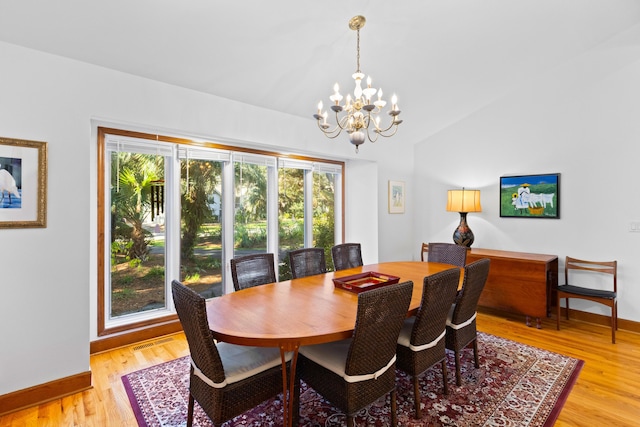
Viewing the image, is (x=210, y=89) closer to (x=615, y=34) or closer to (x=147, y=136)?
(x=147, y=136)

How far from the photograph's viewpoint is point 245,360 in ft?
5.97

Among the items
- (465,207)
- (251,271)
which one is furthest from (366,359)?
(465,207)

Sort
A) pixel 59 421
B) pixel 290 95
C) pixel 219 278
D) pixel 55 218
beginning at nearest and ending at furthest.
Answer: pixel 59 421, pixel 55 218, pixel 290 95, pixel 219 278

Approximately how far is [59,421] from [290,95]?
3247 mm

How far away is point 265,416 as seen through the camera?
2.12m

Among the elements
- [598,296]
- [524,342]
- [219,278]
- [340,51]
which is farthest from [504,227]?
[219,278]

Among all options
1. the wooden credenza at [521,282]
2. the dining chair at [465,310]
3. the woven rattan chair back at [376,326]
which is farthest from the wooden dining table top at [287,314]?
the wooden credenza at [521,282]

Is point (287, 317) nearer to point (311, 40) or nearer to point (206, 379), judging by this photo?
point (206, 379)

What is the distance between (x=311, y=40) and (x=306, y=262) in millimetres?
1991

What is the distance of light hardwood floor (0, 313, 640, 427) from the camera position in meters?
2.10

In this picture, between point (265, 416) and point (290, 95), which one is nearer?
point (265, 416)

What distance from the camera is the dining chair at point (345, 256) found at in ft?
11.5

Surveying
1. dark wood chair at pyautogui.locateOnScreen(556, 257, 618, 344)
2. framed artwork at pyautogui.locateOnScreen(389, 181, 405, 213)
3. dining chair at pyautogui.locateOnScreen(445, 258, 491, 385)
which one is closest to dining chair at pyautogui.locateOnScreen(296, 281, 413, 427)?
dining chair at pyautogui.locateOnScreen(445, 258, 491, 385)

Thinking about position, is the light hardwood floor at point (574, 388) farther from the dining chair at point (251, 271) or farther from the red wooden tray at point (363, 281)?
the red wooden tray at point (363, 281)
